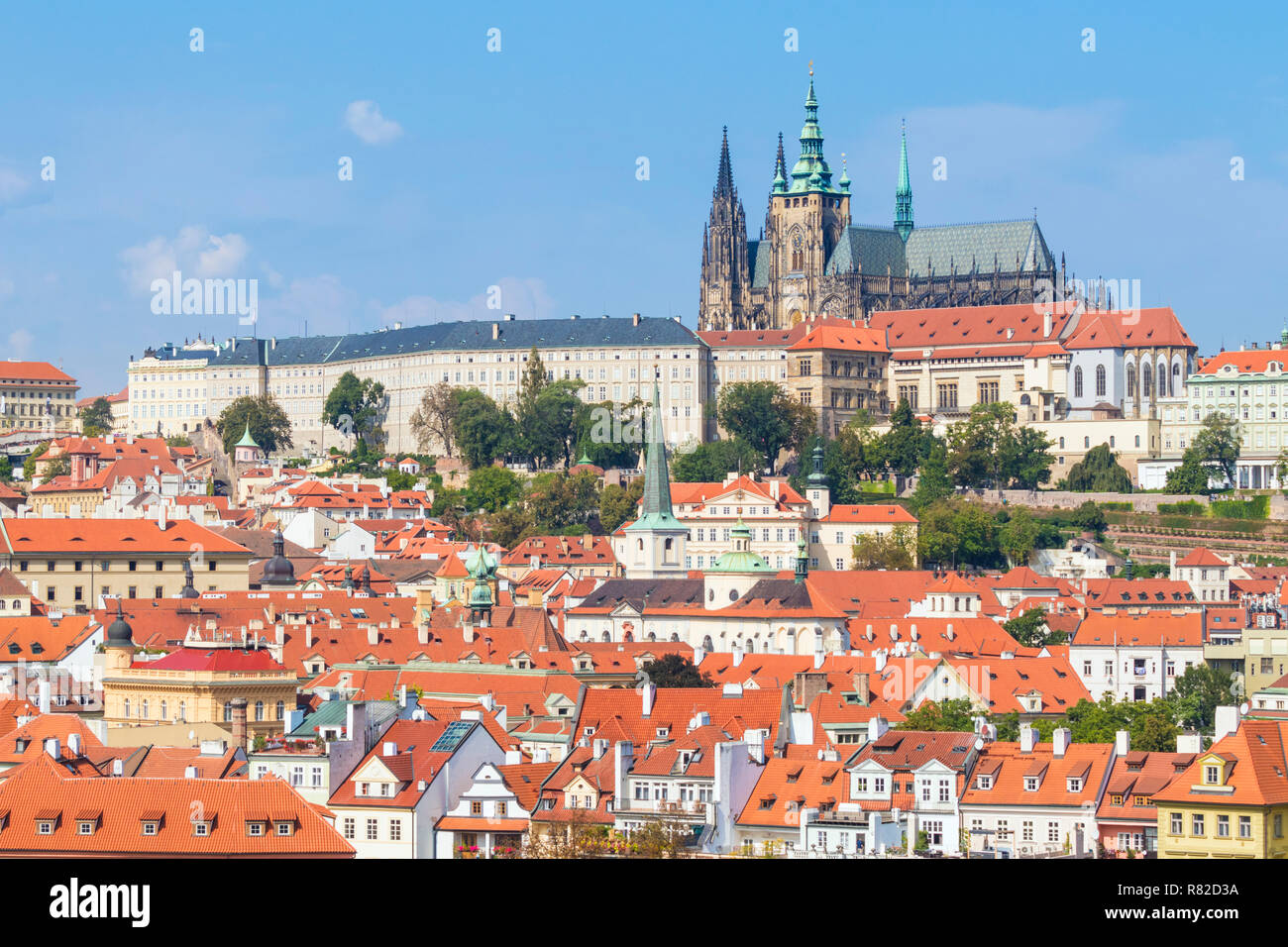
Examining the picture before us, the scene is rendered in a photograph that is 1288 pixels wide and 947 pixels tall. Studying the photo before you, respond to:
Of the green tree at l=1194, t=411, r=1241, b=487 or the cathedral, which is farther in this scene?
the cathedral

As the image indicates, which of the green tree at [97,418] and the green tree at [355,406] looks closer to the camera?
the green tree at [355,406]

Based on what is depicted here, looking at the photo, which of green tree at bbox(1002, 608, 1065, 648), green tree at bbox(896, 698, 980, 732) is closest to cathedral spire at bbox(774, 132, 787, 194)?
green tree at bbox(1002, 608, 1065, 648)

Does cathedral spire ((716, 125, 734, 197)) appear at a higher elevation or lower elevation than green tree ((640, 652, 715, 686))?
higher

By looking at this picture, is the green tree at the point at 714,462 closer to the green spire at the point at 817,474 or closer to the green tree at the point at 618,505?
the green tree at the point at 618,505

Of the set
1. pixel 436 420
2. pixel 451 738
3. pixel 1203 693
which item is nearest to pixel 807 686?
pixel 451 738

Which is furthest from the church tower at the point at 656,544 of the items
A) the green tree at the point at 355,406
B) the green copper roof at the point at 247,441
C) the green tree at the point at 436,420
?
the green tree at the point at 355,406

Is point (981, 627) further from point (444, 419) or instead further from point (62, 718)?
point (444, 419)

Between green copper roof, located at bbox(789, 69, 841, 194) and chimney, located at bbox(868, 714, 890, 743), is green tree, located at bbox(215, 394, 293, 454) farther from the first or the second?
chimney, located at bbox(868, 714, 890, 743)
